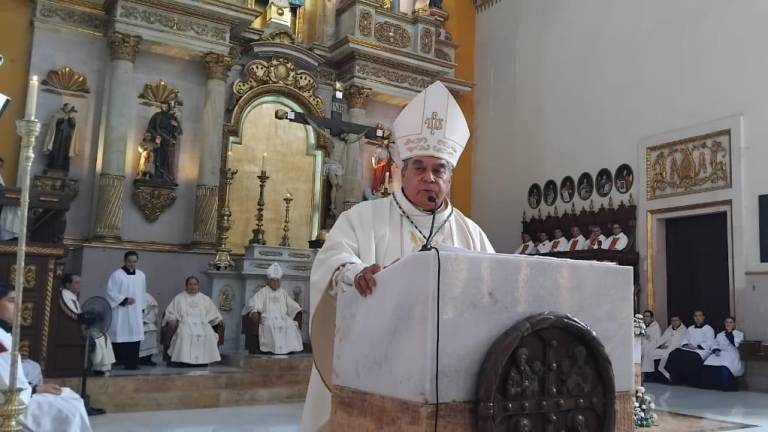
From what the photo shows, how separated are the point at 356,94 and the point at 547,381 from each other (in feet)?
43.2

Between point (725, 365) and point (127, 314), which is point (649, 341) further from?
point (127, 314)

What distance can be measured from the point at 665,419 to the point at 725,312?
4941 millimetres

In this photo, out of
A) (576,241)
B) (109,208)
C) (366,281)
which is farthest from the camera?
(576,241)

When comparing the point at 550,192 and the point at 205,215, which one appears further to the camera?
the point at 550,192

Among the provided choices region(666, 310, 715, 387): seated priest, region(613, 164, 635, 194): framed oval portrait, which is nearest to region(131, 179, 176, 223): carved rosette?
region(613, 164, 635, 194): framed oval portrait

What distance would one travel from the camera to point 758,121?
10750mm

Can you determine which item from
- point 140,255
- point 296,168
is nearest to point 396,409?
point 140,255

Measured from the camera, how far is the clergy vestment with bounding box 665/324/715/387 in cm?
1059

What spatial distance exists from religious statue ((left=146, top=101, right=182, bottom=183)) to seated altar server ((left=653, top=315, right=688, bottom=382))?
8.70m

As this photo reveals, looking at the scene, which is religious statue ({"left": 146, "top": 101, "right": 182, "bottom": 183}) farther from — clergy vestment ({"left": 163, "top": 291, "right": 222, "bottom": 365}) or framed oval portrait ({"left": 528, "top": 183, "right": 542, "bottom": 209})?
framed oval portrait ({"left": 528, "top": 183, "right": 542, "bottom": 209})

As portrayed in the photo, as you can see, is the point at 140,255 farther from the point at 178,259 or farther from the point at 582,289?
the point at 582,289

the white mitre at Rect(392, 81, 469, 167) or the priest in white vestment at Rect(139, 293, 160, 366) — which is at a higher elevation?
the white mitre at Rect(392, 81, 469, 167)

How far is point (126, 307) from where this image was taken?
9141 mm

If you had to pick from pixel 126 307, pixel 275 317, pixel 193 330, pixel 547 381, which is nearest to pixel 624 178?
pixel 275 317
